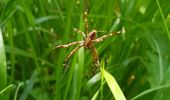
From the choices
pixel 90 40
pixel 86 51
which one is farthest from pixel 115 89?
pixel 86 51

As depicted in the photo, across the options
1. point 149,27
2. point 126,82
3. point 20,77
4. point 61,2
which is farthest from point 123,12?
point 20,77

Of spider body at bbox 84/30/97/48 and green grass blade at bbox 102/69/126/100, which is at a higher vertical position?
spider body at bbox 84/30/97/48

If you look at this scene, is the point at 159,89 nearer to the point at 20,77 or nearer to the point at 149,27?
the point at 149,27

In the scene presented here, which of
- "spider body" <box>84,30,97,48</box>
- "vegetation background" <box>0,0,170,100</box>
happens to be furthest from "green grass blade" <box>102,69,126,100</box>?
"vegetation background" <box>0,0,170,100</box>

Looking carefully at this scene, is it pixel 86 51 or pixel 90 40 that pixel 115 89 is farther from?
pixel 86 51

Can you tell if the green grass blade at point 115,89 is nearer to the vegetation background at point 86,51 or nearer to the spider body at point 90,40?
the spider body at point 90,40

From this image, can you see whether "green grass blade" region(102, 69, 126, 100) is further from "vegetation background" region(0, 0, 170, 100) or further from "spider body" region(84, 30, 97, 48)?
"vegetation background" region(0, 0, 170, 100)

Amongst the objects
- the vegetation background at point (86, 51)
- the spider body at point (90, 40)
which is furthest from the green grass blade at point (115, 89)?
the vegetation background at point (86, 51)

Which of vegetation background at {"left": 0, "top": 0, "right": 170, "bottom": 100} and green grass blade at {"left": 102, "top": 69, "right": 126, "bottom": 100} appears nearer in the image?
green grass blade at {"left": 102, "top": 69, "right": 126, "bottom": 100}
